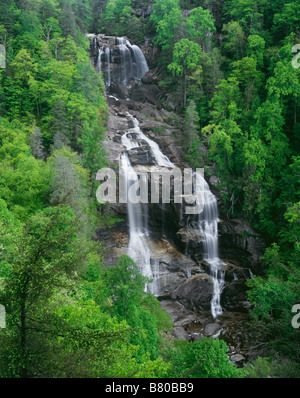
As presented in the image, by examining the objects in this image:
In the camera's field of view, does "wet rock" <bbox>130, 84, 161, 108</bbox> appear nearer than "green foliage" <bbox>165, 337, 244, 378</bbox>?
No

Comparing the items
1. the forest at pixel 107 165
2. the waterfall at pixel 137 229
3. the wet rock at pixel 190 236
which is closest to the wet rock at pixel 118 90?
the forest at pixel 107 165

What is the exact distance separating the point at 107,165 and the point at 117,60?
23276mm

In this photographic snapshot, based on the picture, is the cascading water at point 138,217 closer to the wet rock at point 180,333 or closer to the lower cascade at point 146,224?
the lower cascade at point 146,224

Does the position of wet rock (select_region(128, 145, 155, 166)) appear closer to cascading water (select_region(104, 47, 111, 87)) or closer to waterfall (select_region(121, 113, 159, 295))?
waterfall (select_region(121, 113, 159, 295))

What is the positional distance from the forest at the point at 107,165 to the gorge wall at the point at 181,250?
1.41 meters

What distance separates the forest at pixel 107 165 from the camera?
656 centimetres

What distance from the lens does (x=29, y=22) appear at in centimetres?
3169

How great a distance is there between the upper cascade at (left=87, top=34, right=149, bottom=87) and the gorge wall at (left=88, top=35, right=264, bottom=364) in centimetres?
1266

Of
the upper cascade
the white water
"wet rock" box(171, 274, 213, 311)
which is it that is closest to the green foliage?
"wet rock" box(171, 274, 213, 311)

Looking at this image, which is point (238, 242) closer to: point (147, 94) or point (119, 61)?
point (147, 94)

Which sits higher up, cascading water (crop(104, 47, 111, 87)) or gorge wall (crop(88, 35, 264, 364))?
cascading water (crop(104, 47, 111, 87))

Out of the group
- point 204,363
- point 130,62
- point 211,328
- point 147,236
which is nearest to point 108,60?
point 130,62

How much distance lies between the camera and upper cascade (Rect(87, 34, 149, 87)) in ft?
137

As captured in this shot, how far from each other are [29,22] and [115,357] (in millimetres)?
36945
